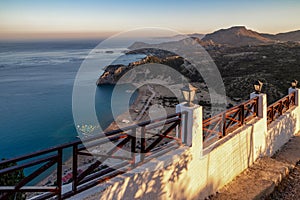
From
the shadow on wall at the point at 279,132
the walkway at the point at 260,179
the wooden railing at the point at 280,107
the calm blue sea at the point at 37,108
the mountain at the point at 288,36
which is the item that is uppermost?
the mountain at the point at 288,36

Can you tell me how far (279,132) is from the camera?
652cm

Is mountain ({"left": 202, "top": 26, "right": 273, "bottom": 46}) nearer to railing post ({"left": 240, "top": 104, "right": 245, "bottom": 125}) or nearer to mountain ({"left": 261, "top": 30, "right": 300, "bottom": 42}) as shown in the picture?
mountain ({"left": 261, "top": 30, "right": 300, "bottom": 42})

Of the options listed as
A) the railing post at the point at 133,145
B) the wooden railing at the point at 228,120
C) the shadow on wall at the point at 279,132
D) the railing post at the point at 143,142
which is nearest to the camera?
the railing post at the point at 133,145

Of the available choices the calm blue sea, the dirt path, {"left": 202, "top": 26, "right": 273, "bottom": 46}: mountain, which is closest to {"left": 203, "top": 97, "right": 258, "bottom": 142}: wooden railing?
the dirt path

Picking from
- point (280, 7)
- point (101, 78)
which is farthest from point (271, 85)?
point (101, 78)

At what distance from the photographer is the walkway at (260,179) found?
171 inches

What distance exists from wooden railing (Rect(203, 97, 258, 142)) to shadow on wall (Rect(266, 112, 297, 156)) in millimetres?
863

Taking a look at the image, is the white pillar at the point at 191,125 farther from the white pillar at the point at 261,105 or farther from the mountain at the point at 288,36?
the mountain at the point at 288,36

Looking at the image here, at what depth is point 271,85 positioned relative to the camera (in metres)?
25.5

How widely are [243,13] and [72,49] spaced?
244ft

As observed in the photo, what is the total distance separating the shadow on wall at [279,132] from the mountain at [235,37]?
64.8 metres

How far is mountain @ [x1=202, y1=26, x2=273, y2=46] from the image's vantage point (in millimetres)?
69500

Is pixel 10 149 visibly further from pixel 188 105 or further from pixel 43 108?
pixel 188 105

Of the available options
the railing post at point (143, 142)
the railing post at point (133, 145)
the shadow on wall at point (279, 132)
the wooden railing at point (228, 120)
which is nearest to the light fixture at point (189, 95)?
the wooden railing at point (228, 120)
